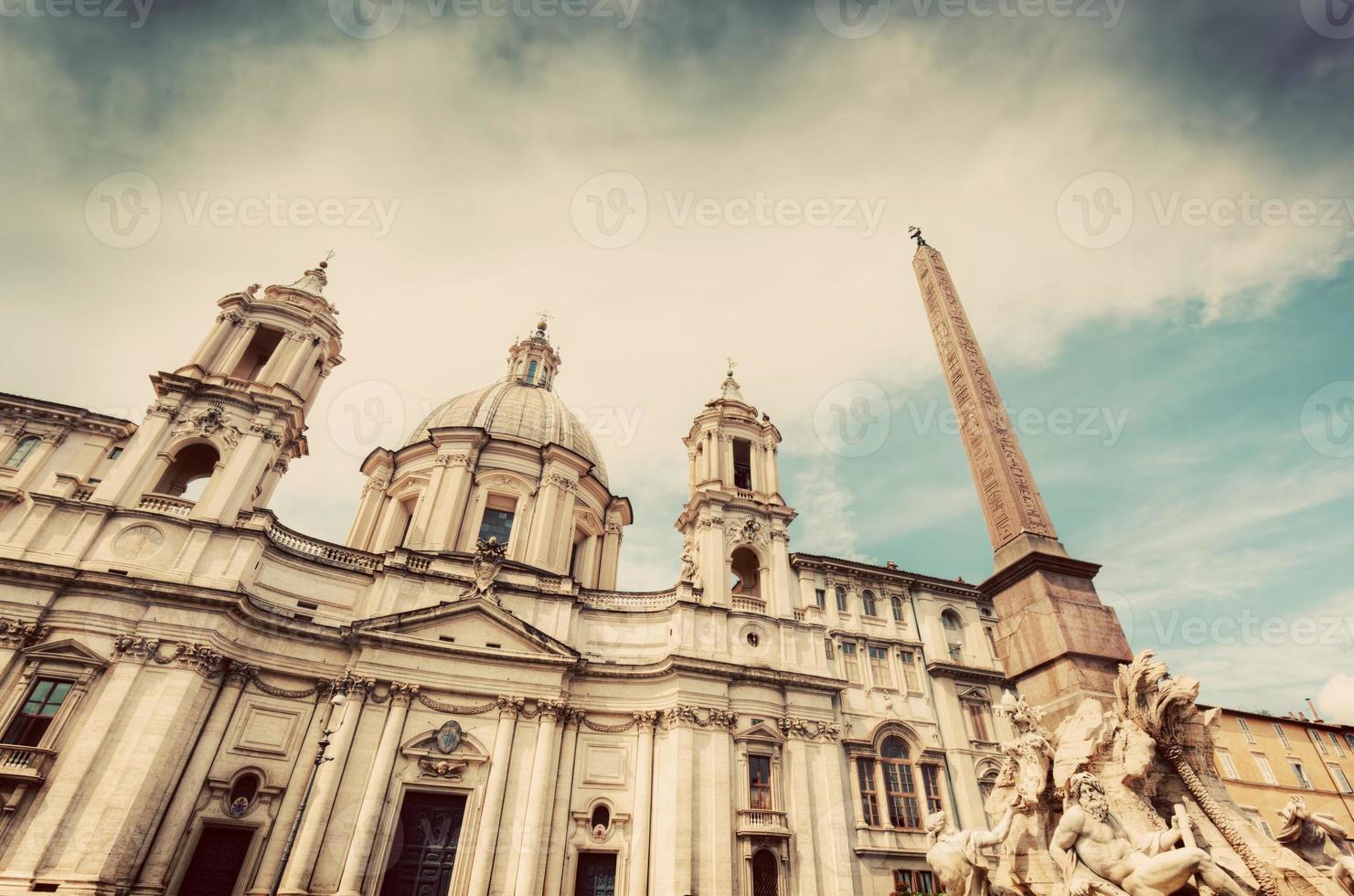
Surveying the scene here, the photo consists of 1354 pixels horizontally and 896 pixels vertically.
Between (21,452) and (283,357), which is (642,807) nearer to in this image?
(283,357)

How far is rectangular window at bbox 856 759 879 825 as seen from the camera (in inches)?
938

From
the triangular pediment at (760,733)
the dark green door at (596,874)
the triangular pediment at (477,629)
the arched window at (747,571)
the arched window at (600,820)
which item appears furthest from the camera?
the arched window at (747,571)

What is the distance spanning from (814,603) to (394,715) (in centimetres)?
1692

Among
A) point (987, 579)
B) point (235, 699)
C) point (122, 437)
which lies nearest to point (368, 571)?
point (235, 699)

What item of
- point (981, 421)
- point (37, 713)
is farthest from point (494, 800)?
point (981, 421)

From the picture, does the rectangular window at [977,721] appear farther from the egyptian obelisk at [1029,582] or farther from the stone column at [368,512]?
the stone column at [368,512]

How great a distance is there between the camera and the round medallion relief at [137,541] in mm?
21156

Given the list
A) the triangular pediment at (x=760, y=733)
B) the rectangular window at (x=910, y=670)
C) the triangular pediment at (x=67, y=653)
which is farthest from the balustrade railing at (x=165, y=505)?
the rectangular window at (x=910, y=670)

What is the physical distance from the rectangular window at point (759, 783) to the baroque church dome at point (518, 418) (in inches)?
659

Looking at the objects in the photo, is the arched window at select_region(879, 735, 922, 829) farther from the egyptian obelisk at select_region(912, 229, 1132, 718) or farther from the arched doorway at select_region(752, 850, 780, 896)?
the egyptian obelisk at select_region(912, 229, 1132, 718)

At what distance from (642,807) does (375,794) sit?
8.50m

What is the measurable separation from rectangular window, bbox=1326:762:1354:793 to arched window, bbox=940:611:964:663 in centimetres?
1760

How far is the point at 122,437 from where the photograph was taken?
25.5 meters

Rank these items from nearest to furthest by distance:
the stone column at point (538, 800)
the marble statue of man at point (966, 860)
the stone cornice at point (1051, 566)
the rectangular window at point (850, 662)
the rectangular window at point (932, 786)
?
1. the marble statue of man at point (966, 860)
2. the stone cornice at point (1051, 566)
3. the stone column at point (538, 800)
4. the rectangular window at point (932, 786)
5. the rectangular window at point (850, 662)
